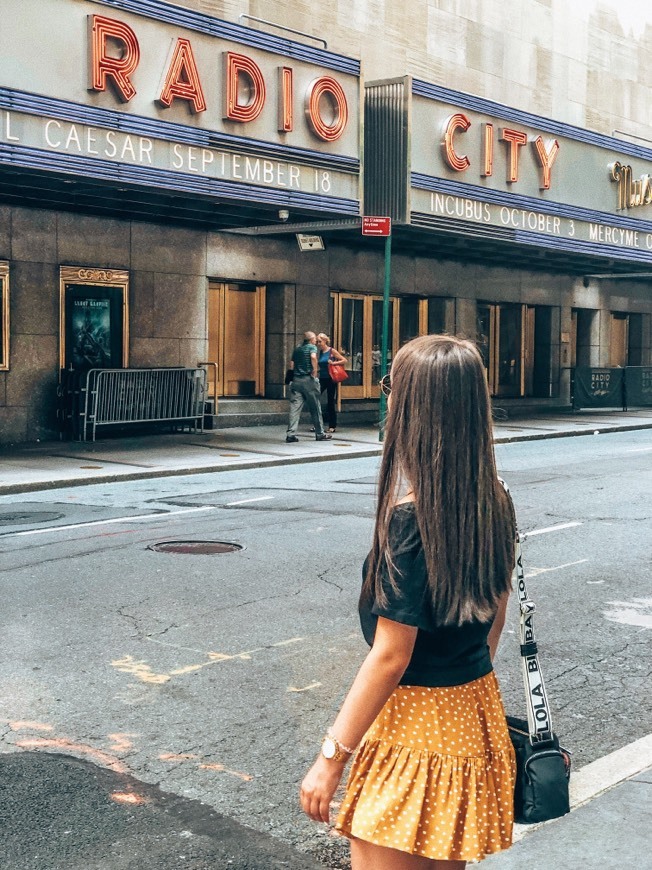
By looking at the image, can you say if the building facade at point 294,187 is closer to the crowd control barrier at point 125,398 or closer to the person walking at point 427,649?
the crowd control barrier at point 125,398

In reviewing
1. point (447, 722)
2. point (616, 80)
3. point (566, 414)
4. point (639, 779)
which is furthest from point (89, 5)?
point (616, 80)

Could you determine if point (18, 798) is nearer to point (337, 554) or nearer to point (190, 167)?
point (337, 554)

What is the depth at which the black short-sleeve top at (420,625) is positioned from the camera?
244 centimetres

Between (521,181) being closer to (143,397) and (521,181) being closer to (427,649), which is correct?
(143,397)

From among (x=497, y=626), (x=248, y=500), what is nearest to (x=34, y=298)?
(x=248, y=500)

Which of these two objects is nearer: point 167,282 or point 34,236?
point 34,236

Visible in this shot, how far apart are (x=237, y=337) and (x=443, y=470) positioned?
20.3 meters

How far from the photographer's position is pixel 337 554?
939cm

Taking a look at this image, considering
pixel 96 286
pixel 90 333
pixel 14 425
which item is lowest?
pixel 14 425

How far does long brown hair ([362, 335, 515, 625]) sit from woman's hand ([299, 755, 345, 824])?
38 cm

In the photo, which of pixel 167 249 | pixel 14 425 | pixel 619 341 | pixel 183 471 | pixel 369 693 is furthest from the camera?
pixel 619 341

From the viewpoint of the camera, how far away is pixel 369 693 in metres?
2.43

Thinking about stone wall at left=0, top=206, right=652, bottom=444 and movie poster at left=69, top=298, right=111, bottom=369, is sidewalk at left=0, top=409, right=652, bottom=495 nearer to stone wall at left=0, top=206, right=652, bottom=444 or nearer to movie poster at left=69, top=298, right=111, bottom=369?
stone wall at left=0, top=206, right=652, bottom=444

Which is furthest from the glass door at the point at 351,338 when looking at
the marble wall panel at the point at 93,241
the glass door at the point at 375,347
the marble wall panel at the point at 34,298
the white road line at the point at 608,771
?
the white road line at the point at 608,771
